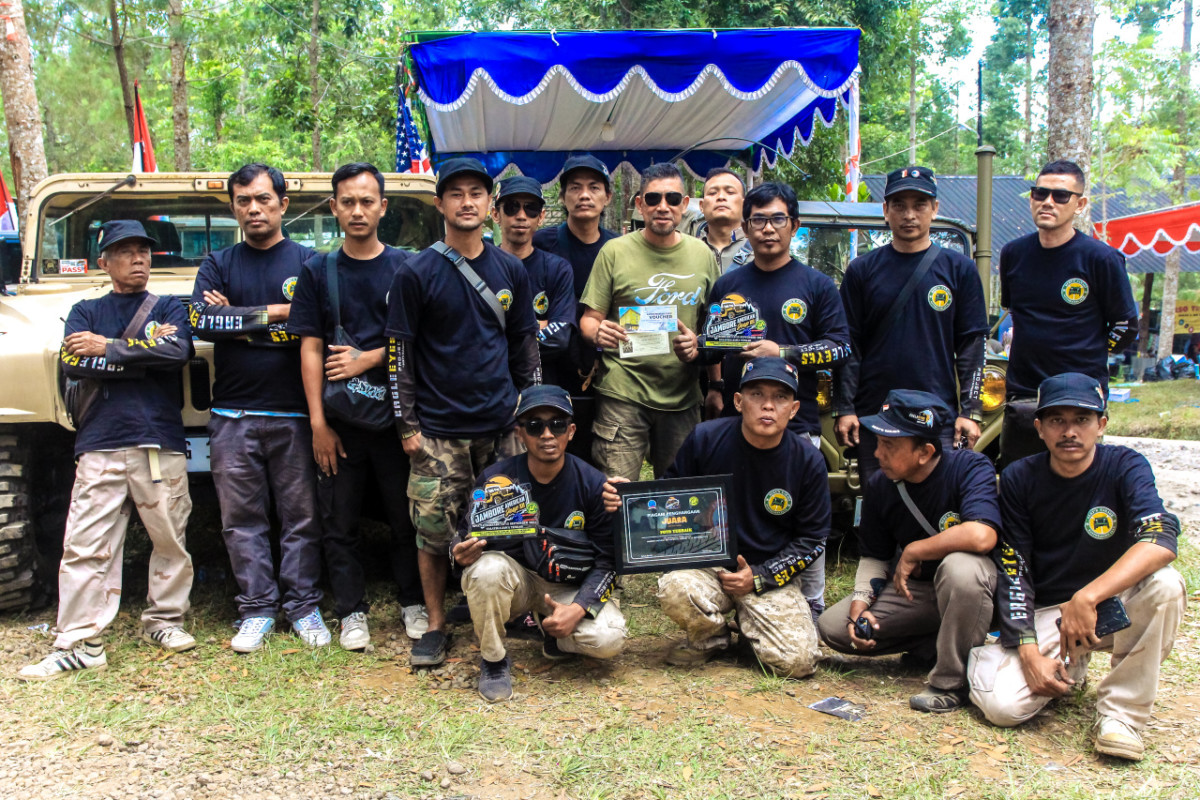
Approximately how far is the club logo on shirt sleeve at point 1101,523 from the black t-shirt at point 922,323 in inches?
37.9

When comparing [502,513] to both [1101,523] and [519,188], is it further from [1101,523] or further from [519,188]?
[1101,523]

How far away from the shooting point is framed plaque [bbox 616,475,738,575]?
364cm

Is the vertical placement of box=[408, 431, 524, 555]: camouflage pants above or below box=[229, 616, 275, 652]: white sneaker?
above

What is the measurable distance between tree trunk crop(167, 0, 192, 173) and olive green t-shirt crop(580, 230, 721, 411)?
11.0 metres

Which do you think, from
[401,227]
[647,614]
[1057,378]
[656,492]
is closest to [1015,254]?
[1057,378]

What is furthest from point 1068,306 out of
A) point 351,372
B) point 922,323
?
point 351,372

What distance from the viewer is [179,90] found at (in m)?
13.9

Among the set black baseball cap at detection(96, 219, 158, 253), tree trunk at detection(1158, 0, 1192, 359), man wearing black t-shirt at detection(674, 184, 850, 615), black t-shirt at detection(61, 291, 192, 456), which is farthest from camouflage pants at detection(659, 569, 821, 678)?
tree trunk at detection(1158, 0, 1192, 359)

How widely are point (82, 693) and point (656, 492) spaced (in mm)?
2278

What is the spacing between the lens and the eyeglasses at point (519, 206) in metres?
4.38

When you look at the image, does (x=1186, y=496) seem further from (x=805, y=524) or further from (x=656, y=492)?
(x=656, y=492)

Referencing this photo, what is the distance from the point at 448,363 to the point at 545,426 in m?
0.56

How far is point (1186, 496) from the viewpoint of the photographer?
688 cm

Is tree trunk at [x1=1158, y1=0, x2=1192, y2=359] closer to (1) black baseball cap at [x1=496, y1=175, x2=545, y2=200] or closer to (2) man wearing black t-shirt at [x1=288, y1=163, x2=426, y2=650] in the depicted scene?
(1) black baseball cap at [x1=496, y1=175, x2=545, y2=200]
